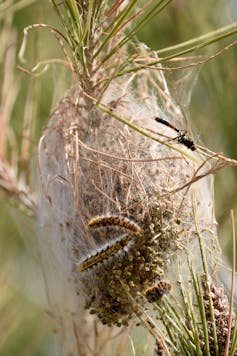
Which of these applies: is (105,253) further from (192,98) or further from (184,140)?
(192,98)

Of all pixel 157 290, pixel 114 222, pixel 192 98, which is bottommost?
pixel 157 290

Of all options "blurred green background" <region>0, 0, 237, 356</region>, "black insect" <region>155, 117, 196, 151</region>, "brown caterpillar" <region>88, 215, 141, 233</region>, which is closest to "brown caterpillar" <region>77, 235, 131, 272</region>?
"brown caterpillar" <region>88, 215, 141, 233</region>

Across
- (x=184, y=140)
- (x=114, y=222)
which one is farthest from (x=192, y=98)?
(x=114, y=222)

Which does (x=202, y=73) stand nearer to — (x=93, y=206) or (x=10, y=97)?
(x=10, y=97)

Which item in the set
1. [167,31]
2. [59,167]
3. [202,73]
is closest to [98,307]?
[59,167]

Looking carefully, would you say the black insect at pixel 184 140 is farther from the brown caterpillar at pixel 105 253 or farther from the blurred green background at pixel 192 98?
the blurred green background at pixel 192 98

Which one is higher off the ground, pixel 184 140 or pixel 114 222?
pixel 184 140
